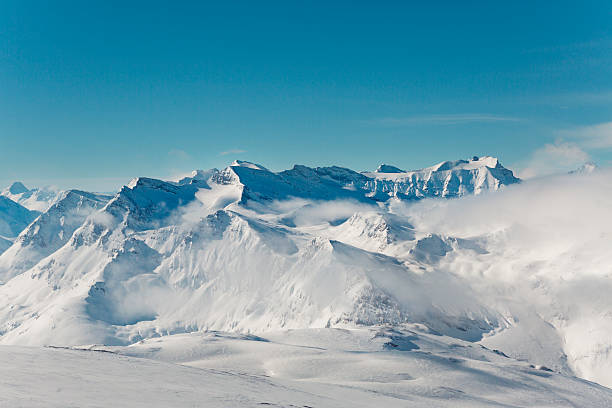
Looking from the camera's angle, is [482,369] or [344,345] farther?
[344,345]

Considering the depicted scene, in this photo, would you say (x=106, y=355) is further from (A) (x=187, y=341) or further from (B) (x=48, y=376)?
(A) (x=187, y=341)

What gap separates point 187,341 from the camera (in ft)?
481

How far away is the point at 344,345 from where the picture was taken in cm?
16788

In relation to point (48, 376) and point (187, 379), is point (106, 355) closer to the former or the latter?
point (187, 379)

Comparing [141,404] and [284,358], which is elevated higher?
[141,404]

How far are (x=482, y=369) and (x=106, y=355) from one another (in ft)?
341

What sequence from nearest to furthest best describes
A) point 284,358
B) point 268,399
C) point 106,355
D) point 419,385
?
point 268,399, point 106,355, point 419,385, point 284,358

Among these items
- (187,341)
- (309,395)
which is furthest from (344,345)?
(309,395)

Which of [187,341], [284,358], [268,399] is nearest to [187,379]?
[268,399]

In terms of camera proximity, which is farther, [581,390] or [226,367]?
[581,390]

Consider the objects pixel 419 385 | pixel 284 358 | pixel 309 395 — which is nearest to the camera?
pixel 309 395

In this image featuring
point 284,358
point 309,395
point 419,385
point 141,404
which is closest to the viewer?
point 141,404

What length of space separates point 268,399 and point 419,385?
198 feet

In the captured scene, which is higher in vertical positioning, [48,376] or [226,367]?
[48,376]
